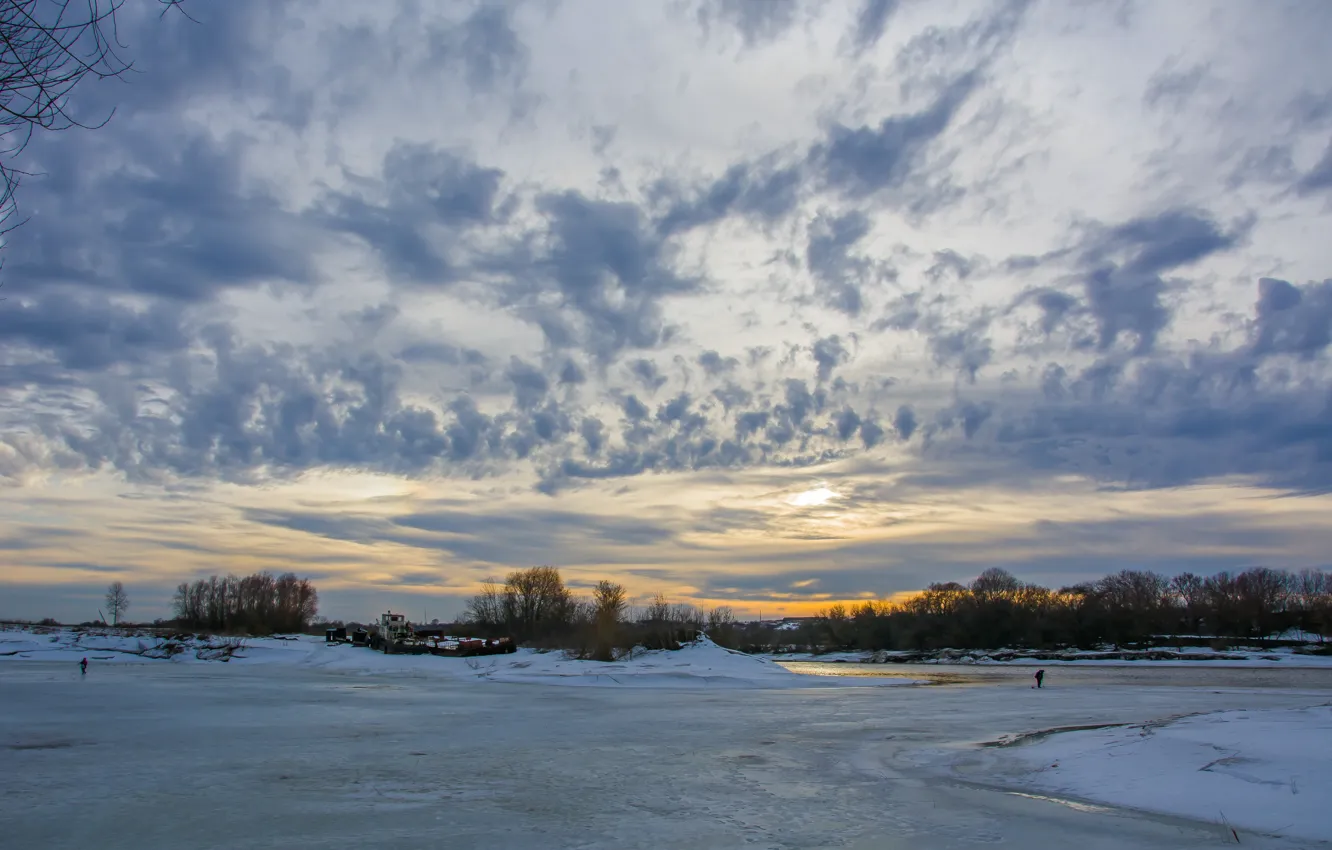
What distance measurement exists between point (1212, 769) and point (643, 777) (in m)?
8.34

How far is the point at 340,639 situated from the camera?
10175 cm

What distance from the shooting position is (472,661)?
61.3m

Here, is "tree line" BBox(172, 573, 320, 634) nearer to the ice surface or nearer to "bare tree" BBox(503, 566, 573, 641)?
"bare tree" BBox(503, 566, 573, 641)

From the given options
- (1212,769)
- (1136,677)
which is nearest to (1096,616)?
(1136,677)

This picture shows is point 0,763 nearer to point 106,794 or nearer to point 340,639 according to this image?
point 106,794

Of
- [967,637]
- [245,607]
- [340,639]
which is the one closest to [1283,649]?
[967,637]

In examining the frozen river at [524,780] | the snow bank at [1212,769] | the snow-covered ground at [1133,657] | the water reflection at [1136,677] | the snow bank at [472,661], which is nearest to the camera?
the frozen river at [524,780]

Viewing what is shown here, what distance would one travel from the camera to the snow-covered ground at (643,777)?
9406mm

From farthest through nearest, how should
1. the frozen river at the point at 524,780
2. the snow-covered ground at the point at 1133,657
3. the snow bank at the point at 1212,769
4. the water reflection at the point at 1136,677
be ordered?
the snow-covered ground at the point at 1133,657
the water reflection at the point at 1136,677
the snow bank at the point at 1212,769
the frozen river at the point at 524,780

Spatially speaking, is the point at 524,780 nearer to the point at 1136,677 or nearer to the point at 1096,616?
the point at 1136,677

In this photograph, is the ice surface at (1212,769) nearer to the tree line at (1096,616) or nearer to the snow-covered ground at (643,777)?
the snow-covered ground at (643,777)

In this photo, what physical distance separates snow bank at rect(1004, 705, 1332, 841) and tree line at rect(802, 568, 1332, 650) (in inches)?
4184

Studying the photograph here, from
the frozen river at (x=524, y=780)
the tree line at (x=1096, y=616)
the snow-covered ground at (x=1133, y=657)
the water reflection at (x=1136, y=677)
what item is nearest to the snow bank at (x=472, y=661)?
the water reflection at (x=1136, y=677)

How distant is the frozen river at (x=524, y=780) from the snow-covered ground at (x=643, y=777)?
6 cm
